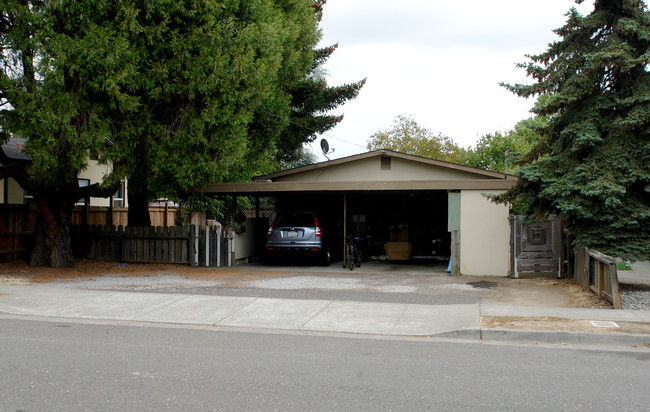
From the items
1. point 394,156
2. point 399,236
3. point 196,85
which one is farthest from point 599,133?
point 399,236

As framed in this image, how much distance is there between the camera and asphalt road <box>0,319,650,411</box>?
5121 millimetres

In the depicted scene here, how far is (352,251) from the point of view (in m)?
16.7

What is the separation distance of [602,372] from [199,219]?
25.0 metres

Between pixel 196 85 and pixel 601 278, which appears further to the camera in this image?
pixel 196 85

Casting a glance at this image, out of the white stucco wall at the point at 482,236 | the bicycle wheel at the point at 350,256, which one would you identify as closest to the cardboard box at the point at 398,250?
the bicycle wheel at the point at 350,256

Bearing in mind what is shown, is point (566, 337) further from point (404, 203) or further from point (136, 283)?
point (404, 203)

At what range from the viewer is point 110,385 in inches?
220

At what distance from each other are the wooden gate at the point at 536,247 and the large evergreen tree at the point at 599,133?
171 centimetres

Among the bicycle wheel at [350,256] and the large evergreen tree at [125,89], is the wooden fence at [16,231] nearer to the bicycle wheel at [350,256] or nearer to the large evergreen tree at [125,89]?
the large evergreen tree at [125,89]

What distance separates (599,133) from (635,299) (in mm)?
3616

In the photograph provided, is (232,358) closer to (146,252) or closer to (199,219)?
(146,252)

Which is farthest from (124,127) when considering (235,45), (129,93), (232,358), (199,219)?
(199,219)

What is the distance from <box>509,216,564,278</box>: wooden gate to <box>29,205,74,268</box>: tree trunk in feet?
39.3

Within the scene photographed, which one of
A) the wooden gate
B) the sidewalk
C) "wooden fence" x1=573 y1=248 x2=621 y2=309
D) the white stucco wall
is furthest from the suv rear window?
"wooden fence" x1=573 y1=248 x2=621 y2=309
